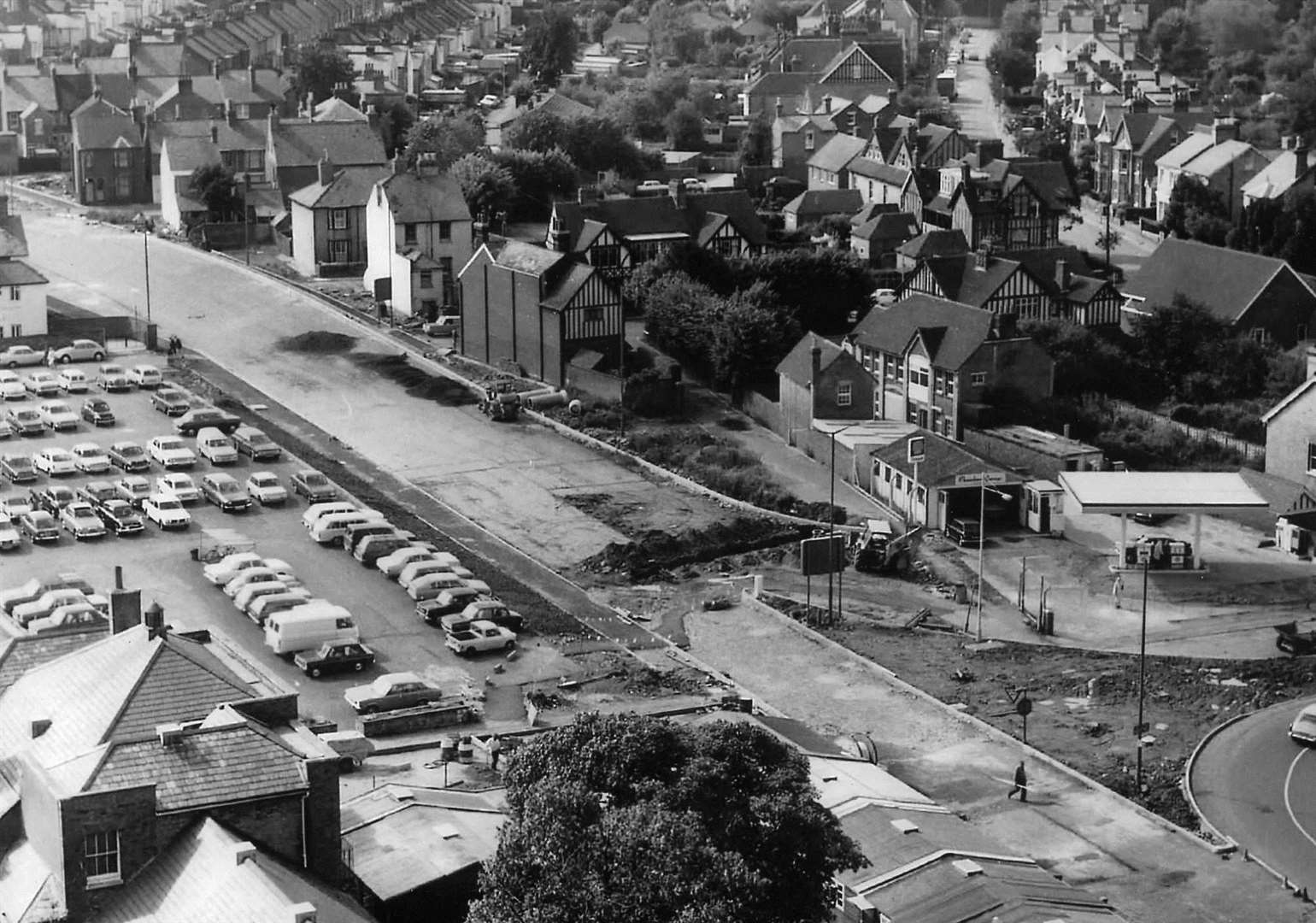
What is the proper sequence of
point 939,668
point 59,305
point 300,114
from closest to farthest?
point 939,668
point 59,305
point 300,114

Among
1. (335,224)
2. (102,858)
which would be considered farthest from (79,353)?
(102,858)

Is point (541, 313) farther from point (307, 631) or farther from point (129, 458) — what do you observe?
Result: point (307, 631)

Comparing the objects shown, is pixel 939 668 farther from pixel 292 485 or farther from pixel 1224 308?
pixel 1224 308

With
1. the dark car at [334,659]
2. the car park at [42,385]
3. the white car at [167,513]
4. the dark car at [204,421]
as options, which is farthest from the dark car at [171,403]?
the dark car at [334,659]

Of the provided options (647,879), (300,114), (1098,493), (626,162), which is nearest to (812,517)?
(1098,493)

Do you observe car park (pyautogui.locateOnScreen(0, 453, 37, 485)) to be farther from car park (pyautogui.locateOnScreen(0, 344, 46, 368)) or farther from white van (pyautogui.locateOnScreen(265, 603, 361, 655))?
white van (pyautogui.locateOnScreen(265, 603, 361, 655))
